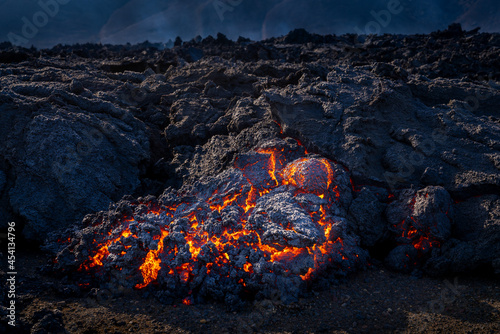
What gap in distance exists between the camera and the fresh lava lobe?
4.96 metres

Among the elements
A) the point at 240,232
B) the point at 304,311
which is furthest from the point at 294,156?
the point at 304,311

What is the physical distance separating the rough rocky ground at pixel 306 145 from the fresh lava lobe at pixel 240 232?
0.54 meters

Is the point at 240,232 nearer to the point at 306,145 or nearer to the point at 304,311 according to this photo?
the point at 304,311

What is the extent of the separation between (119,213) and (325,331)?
400 centimetres

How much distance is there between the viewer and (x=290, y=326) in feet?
13.8

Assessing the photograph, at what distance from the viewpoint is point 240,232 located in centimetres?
539

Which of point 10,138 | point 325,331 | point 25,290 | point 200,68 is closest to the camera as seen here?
point 325,331

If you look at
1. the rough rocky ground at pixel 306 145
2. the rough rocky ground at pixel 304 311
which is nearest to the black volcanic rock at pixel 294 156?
the rough rocky ground at pixel 306 145

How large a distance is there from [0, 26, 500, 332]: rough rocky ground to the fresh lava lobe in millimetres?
540

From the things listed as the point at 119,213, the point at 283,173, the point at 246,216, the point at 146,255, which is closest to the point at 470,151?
the point at 283,173

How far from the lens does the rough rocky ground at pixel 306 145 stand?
5.27 metres

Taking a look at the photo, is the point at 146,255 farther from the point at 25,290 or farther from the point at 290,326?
the point at 290,326

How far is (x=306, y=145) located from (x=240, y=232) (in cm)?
264

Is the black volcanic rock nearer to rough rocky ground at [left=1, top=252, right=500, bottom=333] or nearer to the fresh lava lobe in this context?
the fresh lava lobe
